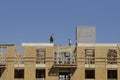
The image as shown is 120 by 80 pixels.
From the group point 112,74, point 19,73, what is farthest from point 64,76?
point 112,74

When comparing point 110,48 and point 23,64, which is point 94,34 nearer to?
point 110,48

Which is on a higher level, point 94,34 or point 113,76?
point 94,34

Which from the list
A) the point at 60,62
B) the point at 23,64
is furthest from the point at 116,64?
the point at 23,64

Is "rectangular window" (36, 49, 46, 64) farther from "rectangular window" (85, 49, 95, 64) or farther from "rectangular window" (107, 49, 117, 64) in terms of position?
"rectangular window" (107, 49, 117, 64)

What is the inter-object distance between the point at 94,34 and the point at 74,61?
5.78 meters

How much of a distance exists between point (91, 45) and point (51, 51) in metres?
6.31

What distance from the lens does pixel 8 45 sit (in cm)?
9019

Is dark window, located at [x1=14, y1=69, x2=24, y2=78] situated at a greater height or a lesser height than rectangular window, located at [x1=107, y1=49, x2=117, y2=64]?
lesser

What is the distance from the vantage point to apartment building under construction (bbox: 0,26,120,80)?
89438mm

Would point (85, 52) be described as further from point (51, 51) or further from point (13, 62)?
point (13, 62)

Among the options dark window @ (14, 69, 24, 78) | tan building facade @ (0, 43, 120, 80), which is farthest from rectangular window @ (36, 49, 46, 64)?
dark window @ (14, 69, 24, 78)

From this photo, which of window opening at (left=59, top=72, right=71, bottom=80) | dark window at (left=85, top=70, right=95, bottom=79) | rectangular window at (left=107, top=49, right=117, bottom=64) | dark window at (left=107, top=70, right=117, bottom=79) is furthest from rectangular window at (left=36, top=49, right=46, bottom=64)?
dark window at (left=107, top=70, right=117, bottom=79)

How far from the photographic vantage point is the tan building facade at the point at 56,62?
8944 centimetres

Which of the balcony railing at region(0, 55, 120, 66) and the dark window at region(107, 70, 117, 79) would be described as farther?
the dark window at region(107, 70, 117, 79)
